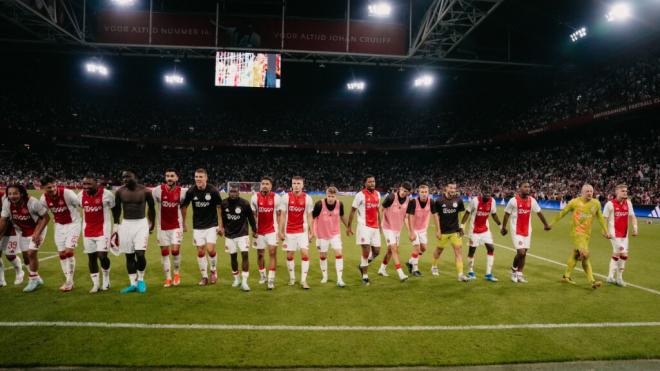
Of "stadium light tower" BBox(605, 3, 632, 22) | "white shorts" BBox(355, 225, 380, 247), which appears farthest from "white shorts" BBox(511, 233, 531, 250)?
"stadium light tower" BBox(605, 3, 632, 22)

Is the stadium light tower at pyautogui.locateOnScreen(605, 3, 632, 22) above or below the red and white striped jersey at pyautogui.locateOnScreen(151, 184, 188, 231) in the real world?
above

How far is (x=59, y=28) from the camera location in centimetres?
1914

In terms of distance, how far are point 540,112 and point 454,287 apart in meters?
37.1

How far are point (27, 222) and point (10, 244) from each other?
71 centimetres

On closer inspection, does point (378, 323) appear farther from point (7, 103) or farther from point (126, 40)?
point (7, 103)

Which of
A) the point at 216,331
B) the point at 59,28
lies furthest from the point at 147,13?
the point at 216,331

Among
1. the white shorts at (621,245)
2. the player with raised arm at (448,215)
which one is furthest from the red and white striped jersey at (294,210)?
the white shorts at (621,245)

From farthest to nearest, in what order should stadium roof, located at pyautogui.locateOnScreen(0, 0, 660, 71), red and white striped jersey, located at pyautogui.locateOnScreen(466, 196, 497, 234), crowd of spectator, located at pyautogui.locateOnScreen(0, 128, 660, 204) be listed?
crowd of spectator, located at pyautogui.locateOnScreen(0, 128, 660, 204)
stadium roof, located at pyautogui.locateOnScreen(0, 0, 660, 71)
red and white striped jersey, located at pyautogui.locateOnScreen(466, 196, 497, 234)

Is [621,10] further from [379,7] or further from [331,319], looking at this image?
[331,319]

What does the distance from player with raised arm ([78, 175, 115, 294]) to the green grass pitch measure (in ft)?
1.86

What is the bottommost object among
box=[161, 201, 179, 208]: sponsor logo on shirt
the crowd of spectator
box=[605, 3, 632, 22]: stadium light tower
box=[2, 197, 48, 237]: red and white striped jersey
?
box=[2, 197, 48, 237]: red and white striped jersey

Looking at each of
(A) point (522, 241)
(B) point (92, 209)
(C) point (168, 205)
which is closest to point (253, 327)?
(C) point (168, 205)

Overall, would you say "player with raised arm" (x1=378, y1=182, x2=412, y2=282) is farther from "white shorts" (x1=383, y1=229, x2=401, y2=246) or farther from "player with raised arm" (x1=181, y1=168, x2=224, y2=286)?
"player with raised arm" (x1=181, y1=168, x2=224, y2=286)

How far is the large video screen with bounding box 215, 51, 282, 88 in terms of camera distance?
78.0 ft
